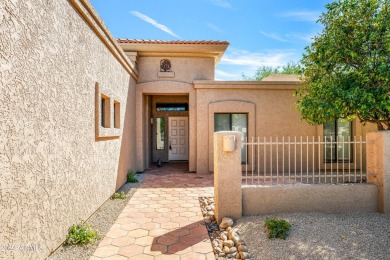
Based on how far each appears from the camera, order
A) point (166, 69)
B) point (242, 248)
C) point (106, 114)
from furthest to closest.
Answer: point (166, 69)
point (106, 114)
point (242, 248)

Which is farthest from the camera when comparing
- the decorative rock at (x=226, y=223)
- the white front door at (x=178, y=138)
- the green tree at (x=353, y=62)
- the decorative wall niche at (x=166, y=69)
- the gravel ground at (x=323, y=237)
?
the white front door at (x=178, y=138)

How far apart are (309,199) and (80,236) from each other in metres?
4.54

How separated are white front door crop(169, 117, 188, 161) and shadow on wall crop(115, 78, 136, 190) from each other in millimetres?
4309

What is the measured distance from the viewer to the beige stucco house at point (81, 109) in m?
2.55

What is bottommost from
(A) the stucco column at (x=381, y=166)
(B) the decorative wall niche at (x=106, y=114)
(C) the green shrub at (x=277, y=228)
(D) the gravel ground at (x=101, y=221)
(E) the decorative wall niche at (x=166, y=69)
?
(D) the gravel ground at (x=101, y=221)

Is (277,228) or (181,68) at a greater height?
(181,68)

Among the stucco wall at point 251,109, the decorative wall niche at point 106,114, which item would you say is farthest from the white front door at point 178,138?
the decorative wall niche at point 106,114

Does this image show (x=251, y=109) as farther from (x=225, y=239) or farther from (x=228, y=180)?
(x=225, y=239)

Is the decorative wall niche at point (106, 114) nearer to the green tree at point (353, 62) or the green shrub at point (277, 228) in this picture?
the green shrub at point (277, 228)

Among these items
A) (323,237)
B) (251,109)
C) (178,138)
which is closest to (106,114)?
(323,237)

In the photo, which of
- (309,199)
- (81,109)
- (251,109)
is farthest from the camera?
(251,109)

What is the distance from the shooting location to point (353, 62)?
5918mm

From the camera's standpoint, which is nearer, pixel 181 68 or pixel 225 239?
pixel 225 239

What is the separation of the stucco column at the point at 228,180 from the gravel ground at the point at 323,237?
0.32 m
